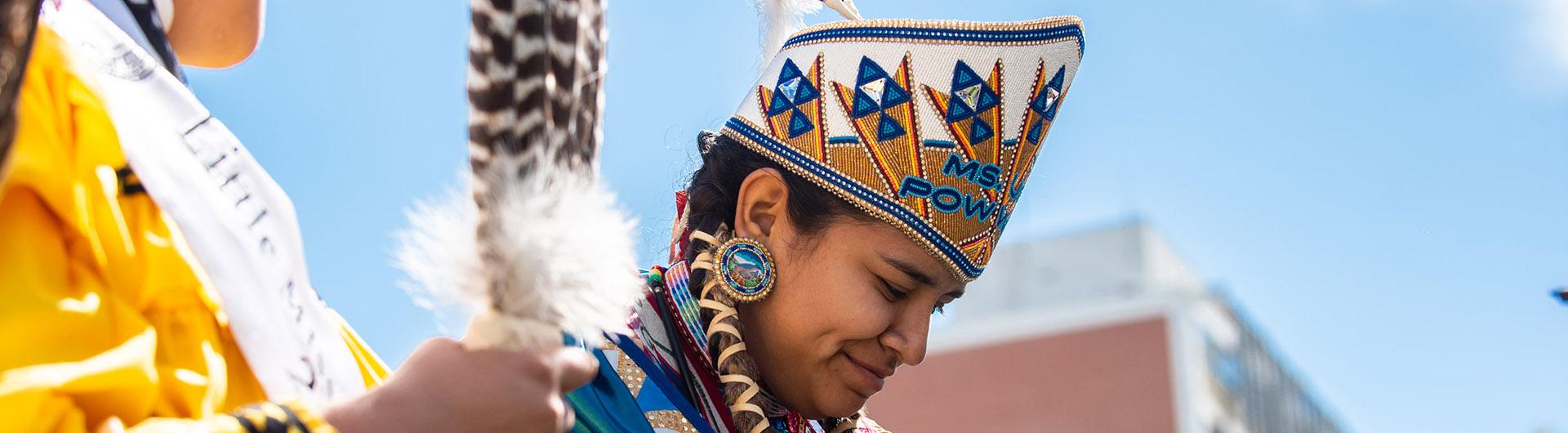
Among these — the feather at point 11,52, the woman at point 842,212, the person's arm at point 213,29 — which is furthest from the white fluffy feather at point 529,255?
the woman at point 842,212

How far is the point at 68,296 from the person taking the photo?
47.7 inches

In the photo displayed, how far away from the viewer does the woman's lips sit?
2.44 meters

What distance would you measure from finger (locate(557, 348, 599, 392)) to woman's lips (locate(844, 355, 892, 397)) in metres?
1.18

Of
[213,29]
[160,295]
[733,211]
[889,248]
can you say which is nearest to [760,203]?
[733,211]

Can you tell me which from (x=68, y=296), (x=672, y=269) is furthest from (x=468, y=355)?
(x=672, y=269)

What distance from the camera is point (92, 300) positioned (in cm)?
122

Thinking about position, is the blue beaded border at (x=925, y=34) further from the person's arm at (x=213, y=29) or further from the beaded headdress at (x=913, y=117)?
the person's arm at (x=213, y=29)

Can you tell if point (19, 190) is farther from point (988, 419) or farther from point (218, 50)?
point (988, 419)

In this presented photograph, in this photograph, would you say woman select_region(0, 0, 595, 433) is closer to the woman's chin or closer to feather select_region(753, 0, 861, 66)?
the woman's chin

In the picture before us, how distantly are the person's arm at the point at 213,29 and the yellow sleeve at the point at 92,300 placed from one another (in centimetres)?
26

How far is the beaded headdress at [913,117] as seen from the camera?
2.48 m

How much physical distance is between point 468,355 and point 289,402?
0.13 metres

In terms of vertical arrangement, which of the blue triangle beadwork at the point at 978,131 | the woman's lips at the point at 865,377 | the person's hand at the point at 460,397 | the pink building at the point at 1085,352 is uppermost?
the pink building at the point at 1085,352

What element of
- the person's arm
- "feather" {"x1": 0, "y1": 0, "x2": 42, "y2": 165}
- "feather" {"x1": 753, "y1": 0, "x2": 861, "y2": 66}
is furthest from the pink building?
"feather" {"x1": 0, "y1": 0, "x2": 42, "y2": 165}
